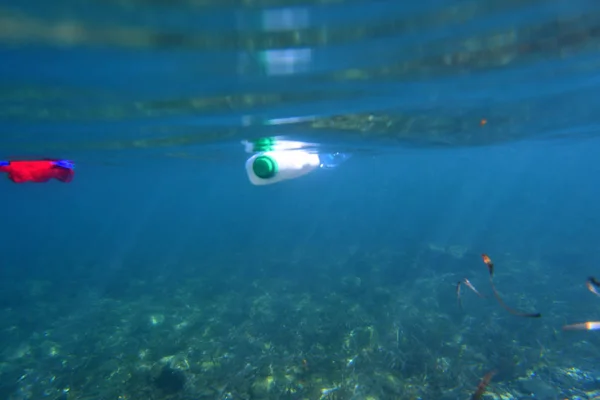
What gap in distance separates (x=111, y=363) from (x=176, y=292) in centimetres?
774

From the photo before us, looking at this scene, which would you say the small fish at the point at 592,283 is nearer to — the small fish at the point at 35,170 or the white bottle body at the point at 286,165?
the white bottle body at the point at 286,165

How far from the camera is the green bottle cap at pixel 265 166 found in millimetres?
5008

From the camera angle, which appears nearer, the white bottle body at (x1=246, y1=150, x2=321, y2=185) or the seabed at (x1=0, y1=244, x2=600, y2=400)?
the white bottle body at (x1=246, y1=150, x2=321, y2=185)

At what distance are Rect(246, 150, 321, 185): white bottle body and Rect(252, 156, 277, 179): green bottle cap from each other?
2.6 inches

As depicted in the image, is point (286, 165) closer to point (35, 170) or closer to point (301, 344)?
point (35, 170)

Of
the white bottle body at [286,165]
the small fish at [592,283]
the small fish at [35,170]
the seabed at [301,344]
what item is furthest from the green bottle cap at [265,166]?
the seabed at [301,344]

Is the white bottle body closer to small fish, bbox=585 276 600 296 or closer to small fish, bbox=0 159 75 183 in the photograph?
small fish, bbox=0 159 75 183

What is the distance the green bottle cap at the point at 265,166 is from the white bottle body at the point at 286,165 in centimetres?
7

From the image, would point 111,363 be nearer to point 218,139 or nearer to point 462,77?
point 218,139

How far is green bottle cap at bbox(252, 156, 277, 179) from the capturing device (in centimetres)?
501

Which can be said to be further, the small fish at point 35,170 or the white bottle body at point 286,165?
the small fish at point 35,170

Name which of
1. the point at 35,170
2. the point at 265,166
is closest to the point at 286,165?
the point at 265,166

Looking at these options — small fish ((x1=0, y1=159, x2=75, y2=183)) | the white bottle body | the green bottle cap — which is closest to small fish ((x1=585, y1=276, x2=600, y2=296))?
the white bottle body

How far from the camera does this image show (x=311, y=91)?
922 cm
